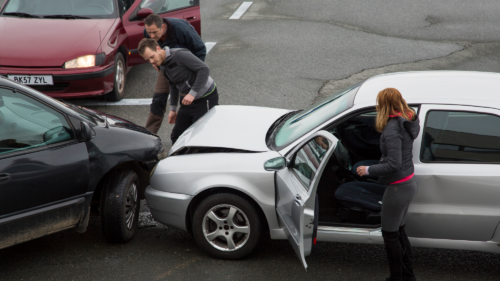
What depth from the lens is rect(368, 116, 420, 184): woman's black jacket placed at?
3684mm

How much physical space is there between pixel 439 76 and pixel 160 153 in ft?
9.05

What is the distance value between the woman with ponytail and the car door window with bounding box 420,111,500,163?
30 centimetres

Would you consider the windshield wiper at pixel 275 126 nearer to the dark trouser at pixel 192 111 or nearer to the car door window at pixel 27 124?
the dark trouser at pixel 192 111

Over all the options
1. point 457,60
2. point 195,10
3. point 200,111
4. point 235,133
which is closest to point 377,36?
point 457,60

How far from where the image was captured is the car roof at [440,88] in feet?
13.3

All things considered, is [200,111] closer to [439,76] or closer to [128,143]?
[128,143]

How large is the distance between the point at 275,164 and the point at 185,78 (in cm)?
196

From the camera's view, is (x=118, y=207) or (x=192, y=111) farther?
(x=192, y=111)

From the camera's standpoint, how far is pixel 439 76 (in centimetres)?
449

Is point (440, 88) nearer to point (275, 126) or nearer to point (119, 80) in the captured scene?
point (275, 126)

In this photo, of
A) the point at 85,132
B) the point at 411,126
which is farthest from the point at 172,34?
the point at 411,126

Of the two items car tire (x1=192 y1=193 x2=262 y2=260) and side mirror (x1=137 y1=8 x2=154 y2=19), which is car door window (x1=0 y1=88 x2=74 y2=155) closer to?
car tire (x1=192 y1=193 x2=262 y2=260)

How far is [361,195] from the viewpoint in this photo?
440 centimetres

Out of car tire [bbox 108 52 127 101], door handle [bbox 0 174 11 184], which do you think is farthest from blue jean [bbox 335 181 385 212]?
car tire [bbox 108 52 127 101]
